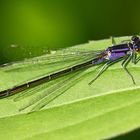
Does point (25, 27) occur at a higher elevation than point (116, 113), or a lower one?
higher

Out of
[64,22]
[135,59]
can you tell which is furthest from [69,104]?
[64,22]

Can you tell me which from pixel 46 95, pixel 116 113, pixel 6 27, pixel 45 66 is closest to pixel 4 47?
pixel 6 27

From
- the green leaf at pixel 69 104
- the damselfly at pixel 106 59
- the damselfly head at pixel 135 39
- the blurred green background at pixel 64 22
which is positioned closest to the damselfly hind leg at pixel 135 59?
the damselfly at pixel 106 59

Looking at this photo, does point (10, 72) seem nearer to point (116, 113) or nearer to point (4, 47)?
point (4, 47)

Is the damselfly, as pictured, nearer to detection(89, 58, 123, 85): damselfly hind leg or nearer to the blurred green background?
detection(89, 58, 123, 85): damselfly hind leg

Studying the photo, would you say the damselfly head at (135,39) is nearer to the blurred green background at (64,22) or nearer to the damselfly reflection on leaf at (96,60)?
the damselfly reflection on leaf at (96,60)

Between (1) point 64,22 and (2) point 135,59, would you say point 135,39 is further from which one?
(1) point 64,22
